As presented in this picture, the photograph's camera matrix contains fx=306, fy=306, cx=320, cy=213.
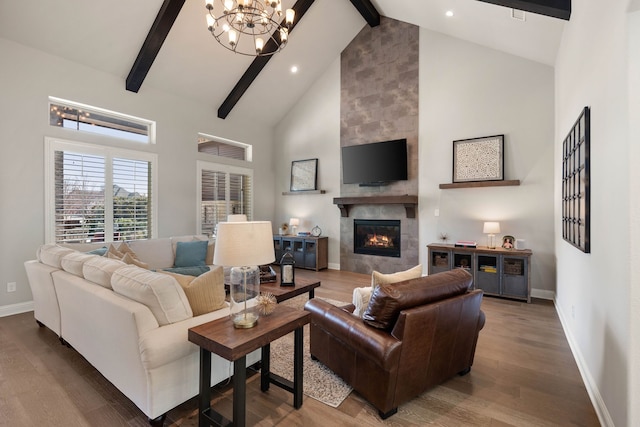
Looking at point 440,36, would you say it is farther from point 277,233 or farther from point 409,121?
point 277,233

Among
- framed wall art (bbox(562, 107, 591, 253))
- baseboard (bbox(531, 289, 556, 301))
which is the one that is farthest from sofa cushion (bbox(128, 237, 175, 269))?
baseboard (bbox(531, 289, 556, 301))

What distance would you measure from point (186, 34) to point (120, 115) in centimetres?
172

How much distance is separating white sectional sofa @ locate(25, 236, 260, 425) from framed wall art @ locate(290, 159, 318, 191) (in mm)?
5002

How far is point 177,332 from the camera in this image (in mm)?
1925

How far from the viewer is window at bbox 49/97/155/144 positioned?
445 cm

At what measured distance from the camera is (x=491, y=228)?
4723mm

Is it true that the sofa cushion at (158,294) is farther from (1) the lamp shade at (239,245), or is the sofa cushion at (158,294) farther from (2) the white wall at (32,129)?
(2) the white wall at (32,129)

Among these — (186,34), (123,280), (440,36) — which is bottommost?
(123,280)

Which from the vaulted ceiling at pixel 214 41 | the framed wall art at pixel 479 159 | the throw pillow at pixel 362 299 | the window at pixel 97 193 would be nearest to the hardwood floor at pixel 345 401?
the throw pillow at pixel 362 299

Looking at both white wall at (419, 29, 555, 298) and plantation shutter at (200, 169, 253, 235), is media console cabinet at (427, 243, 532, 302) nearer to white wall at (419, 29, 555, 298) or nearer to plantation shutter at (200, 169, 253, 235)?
white wall at (419, 29, 555, 298)

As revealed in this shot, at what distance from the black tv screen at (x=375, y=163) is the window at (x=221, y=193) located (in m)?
2.43

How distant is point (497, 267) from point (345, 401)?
3533mm

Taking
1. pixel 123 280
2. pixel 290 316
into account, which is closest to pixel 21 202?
pixel 123 280

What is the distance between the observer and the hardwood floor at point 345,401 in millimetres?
2010
